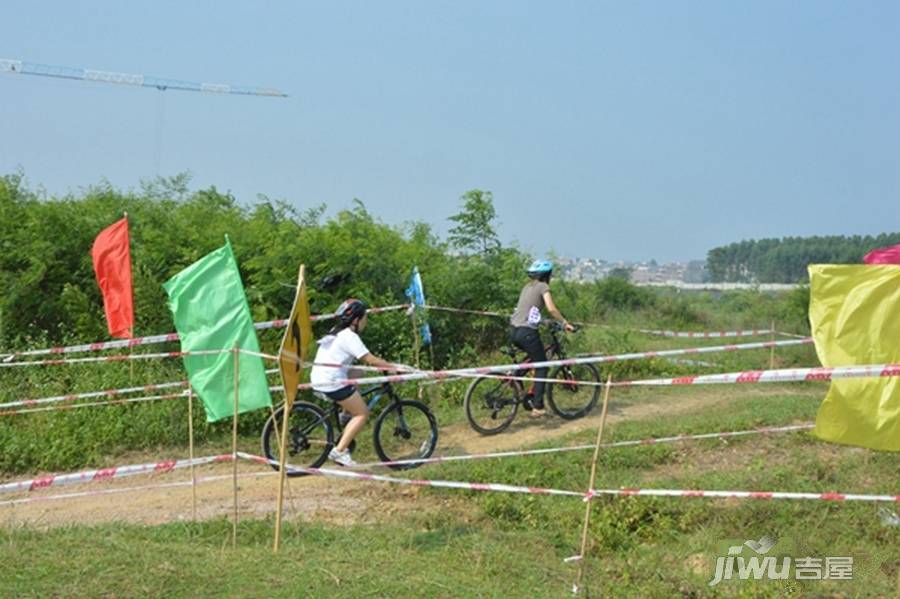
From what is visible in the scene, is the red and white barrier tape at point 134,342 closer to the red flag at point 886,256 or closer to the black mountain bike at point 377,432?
the black mountain bike at point 377,432

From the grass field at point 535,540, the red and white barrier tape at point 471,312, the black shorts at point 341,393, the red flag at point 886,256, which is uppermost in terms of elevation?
the red flag at point 886,256

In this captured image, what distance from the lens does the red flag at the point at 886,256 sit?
557cm

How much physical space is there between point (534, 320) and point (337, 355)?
2.76m

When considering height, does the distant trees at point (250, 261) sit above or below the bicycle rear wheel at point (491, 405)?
above

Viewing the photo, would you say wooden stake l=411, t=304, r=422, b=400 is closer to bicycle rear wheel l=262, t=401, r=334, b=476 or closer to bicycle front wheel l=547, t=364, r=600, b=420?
bicycle front wheel l=547, t=364, r=600, b=420

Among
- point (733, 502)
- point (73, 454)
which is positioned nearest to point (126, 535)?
point (73, 454)

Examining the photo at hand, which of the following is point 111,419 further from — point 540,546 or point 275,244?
point 540,546

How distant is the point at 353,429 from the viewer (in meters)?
7.79

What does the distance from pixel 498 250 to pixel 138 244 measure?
5774 millimetres

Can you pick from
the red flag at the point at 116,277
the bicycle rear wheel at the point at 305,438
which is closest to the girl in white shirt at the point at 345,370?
the bicycle rear wheel at the point at 305,438

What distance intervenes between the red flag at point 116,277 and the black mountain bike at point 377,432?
268 centimetres

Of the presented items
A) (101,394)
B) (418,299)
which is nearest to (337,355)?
(101,394)

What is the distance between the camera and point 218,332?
6.75 m

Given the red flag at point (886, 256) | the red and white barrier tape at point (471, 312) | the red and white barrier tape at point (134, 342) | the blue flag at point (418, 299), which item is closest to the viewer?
the red flag at point (886, 256)
